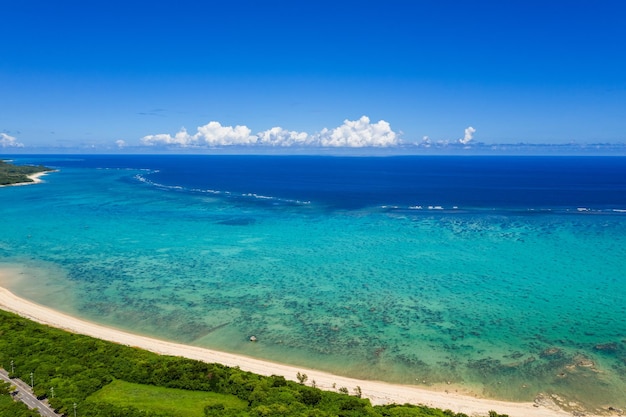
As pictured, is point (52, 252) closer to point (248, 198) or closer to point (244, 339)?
point (244, 339)

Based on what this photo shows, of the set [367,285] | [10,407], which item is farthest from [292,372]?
[367,285]

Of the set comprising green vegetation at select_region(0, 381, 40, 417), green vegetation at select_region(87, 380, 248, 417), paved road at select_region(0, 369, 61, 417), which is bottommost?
green vegetation at select_region(87, 380, 248, 417)

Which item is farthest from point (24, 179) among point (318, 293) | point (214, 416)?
point (214, 416)

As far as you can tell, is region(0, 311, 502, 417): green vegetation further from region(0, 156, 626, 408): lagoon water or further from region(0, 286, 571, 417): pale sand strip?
region(0, 156, 626, 408): lagoon water

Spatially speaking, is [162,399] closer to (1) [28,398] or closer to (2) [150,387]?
(2) [150,387]

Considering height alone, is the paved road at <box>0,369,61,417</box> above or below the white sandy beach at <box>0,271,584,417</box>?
above

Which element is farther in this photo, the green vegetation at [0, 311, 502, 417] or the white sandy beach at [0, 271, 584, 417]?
the white sandy beach at [0, 271, 584, 417]

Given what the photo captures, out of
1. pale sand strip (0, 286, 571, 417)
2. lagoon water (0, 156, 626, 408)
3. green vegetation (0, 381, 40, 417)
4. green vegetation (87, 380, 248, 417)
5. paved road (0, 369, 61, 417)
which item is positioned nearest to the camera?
green vegetation (0, 381, 40, 417)

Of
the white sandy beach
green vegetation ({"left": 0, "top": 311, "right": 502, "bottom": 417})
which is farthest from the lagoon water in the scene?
green vegetation ({"left": 0, "top": 311, "right": 502, "bottom": 417})
